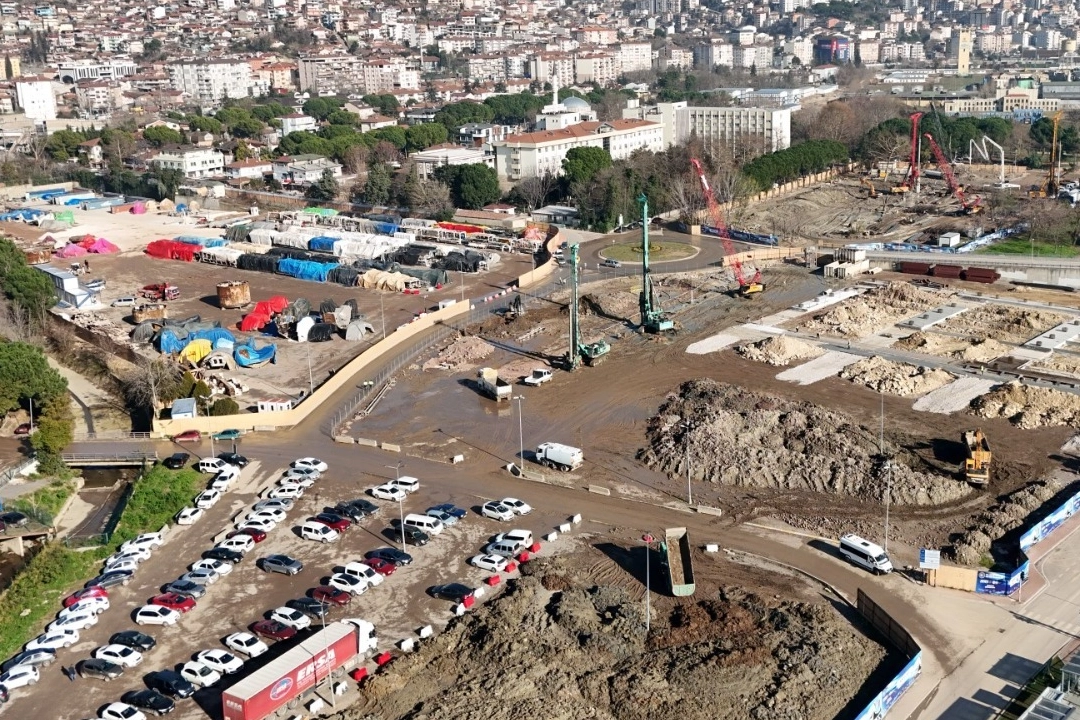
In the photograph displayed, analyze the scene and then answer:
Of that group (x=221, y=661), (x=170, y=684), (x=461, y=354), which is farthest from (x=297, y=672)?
(x=461, y=354)

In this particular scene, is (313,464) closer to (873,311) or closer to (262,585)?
(262,585)

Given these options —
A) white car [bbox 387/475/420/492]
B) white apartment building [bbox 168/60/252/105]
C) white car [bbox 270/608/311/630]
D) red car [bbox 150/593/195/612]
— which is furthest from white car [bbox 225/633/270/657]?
white apartment building [bbox 168/60/252/105]

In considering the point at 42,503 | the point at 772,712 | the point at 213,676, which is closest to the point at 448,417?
the point at 42,503

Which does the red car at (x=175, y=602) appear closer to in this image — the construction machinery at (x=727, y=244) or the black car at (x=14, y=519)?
the black car at (x=14, y=519)

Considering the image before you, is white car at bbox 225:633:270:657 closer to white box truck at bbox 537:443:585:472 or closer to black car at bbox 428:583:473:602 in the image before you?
black car at bbox 428:583:473:602

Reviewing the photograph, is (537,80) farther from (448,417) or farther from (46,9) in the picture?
(448,417)

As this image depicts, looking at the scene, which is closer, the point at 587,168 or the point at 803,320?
the point at 803,320
